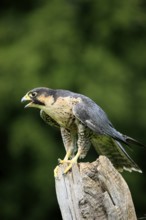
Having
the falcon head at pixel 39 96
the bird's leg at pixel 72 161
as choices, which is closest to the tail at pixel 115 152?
the bird's leg at pixel 72 161

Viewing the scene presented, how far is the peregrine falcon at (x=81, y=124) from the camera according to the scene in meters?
4.03

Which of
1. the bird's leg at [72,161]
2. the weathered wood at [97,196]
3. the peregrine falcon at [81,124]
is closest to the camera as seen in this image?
the weathered wood at [97,196]

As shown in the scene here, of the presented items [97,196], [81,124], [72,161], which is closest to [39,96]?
[81,124]

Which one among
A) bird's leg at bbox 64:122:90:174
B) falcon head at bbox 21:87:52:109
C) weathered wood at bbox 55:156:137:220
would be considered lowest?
weathered wood at bbox 55:156:137:220

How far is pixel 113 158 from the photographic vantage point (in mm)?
4199

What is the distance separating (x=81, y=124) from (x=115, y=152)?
25 centimetres

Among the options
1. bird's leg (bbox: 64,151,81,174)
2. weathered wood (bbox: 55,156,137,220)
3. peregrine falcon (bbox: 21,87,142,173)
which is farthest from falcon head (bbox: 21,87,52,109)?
weathered wood (bbox: 55,156,137,220)

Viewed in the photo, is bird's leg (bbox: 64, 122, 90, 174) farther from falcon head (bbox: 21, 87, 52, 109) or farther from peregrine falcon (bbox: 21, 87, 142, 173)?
falcon head (bbox: 21, 87, 52, 109)

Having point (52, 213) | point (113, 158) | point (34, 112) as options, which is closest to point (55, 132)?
point (34, 112)

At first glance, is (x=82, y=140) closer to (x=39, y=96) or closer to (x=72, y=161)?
(x=72, y=161)

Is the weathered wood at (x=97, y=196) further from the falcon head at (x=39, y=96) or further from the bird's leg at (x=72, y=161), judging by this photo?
the falcon head at (x=39, y=96)

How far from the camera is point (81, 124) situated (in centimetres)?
410

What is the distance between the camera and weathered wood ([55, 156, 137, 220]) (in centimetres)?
363

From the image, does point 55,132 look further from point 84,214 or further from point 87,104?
point 84,214
